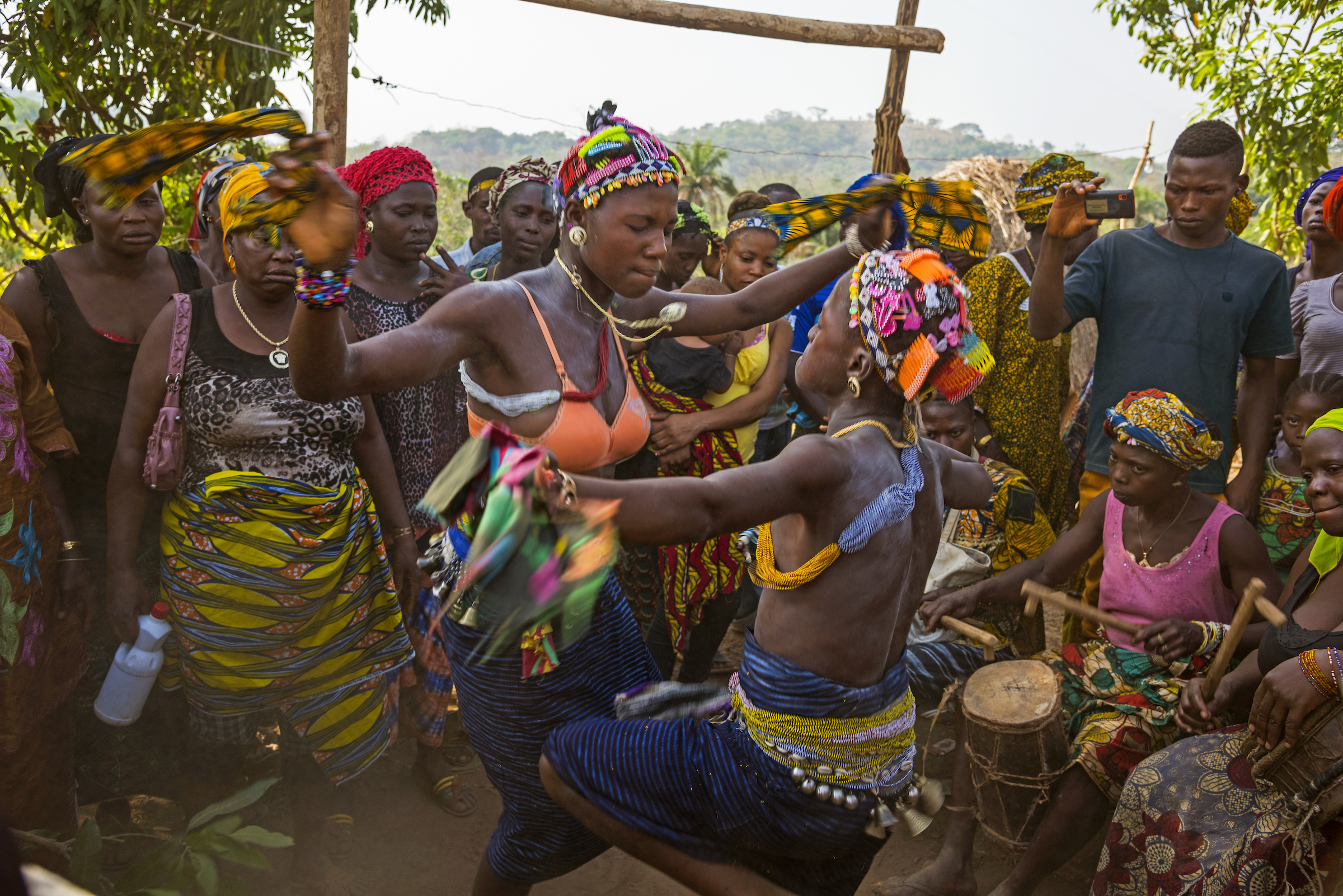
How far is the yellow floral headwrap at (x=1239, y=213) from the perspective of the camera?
15.1 feet

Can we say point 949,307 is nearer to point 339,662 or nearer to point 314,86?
point 339,662

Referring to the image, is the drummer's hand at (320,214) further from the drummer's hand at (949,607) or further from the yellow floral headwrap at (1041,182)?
the yellow floral headwrap at (1041,182)

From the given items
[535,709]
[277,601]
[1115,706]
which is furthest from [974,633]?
[277,601]

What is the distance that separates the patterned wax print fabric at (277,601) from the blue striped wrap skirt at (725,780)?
136cm

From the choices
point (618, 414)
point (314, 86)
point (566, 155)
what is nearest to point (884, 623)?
point (618, 414)

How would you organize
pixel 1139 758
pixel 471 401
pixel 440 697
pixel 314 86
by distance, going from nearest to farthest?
pixel 471 401 < pixel 1139 758 < pixel 440 697 < pixel 314 86

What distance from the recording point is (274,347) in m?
2.97

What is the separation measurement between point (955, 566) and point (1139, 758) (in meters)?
1.04

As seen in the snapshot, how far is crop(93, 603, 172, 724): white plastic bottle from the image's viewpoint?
303 centimetres

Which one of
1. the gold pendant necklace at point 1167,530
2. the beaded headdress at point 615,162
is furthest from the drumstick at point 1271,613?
the beaded headdress at point 615,162

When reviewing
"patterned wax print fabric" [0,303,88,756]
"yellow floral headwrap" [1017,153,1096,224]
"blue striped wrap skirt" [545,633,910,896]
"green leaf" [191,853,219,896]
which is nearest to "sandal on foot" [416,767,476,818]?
"patterned wax print fabric" [0,303,88,756]

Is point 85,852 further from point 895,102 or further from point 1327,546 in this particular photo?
point 895,102

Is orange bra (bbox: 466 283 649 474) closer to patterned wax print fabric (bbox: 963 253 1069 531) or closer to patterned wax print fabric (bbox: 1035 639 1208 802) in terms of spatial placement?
patterned wax print fabric (bbox: 1035 639 1208 802)

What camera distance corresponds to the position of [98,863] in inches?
96.0
